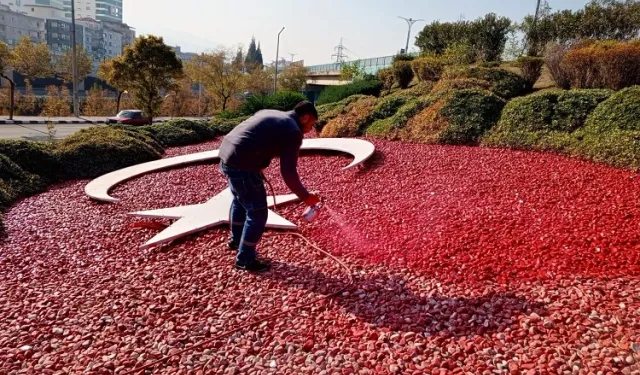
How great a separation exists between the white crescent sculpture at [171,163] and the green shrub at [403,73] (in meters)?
9.86

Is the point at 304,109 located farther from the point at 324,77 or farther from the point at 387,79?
the point at 324,77

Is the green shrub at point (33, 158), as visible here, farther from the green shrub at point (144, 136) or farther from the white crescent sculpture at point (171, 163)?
the green shrub at point (144, 136)

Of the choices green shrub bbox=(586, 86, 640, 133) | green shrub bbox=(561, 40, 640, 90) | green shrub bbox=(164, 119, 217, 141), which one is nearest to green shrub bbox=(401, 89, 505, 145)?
green shrub bbox=(586, 86, 640, 133)

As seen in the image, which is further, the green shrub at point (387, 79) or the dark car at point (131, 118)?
the dark car at point (131, 118)

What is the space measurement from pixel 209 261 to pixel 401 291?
1.83 metres

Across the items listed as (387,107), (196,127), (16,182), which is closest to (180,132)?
(196,127)

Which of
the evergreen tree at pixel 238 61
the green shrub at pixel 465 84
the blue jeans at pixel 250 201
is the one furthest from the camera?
the evergreen tree at pixel 238 61

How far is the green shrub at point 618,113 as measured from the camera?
246 inches

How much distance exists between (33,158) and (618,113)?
10029 millimetres

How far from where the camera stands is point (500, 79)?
35.5 feet

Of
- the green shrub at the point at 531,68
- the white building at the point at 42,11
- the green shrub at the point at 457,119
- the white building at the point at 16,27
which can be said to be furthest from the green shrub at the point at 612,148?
the white building at the point at 42,11

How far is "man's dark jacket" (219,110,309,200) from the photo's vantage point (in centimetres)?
331

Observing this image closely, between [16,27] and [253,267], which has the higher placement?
[16,27]

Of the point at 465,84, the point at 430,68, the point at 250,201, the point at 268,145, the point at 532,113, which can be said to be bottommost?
the point at 250,201
